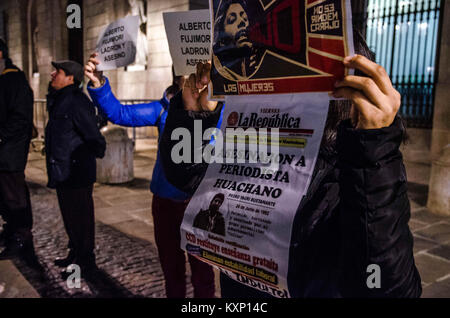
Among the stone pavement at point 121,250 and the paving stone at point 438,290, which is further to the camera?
the stone pavement at point 121,250

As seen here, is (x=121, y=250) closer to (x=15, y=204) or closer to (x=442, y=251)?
(x=15, y=204)

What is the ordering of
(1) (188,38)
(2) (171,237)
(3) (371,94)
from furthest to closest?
(2) (171,237) → (1) (188,38) → (3) (371,94)

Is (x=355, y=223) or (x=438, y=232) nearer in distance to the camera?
(x=355, y=223)

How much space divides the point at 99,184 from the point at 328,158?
692 centimetres

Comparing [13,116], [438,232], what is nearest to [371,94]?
[13,116]

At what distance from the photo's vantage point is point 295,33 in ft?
3.97

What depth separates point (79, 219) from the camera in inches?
152

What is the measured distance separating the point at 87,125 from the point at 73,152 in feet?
0.97

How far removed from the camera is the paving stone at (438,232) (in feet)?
15.6

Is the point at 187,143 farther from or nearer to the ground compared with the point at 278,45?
nearer to the ground

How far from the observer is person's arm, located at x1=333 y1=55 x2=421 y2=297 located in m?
1.06

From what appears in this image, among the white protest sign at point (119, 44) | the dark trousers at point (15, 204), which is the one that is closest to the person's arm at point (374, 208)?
the white protest sign at point (119, 44)

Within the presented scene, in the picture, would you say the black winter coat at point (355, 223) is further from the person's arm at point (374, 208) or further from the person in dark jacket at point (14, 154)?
the person in dark jacket at point (14, 154)
